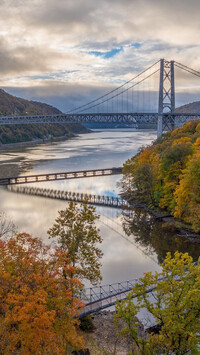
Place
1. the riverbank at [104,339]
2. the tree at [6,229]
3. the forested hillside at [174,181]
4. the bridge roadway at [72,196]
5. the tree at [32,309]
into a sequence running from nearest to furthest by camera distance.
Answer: the tree at [32,309], the riverbank at [104,339], the tree at [6,229], the forested hillside at [174,181], the bridge roadway at [72,196]

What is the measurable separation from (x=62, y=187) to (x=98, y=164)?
19.2 metres

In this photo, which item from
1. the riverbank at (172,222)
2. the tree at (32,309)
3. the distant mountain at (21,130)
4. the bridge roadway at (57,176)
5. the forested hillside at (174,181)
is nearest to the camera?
the tree at (32,309)

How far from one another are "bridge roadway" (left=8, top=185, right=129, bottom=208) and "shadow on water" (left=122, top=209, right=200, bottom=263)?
372cm

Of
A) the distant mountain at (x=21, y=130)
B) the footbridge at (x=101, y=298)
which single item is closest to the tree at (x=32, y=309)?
the footbridge at (x=101, y=298)

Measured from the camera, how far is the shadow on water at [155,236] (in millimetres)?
19875

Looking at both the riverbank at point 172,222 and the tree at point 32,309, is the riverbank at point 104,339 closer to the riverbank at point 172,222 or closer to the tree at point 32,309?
the tree at point 32,309

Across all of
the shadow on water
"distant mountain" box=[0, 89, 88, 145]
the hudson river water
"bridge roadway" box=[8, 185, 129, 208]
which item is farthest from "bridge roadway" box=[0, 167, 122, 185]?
"distant mountain" box=[0, 89, 88, 145]

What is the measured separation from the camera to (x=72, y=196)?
33.7 meters

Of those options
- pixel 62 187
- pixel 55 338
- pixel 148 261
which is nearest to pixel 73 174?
pixel 62 187

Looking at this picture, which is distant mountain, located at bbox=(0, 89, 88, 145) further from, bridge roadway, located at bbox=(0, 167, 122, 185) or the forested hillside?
the forested hillside

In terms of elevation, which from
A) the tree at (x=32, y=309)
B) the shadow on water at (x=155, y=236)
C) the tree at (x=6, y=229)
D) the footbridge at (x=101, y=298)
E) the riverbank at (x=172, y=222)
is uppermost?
the tree at (x=32, y=309)

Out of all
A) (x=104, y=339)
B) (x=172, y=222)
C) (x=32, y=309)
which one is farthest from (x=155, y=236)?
(x=32, y=309)

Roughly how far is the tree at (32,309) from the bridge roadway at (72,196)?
2018cm

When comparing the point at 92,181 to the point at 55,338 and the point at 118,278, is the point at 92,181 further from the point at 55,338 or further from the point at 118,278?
the point at 55,338
